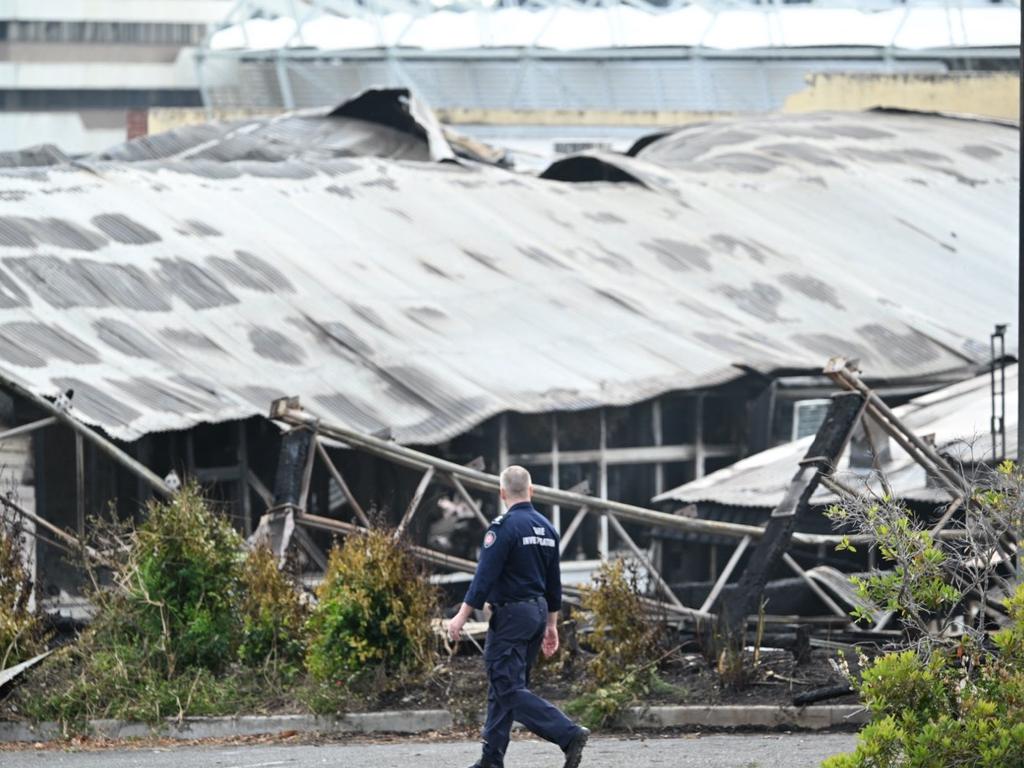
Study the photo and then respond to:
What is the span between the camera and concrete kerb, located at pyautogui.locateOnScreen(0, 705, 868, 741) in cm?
1283

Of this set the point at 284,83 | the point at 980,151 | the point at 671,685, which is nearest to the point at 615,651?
the point at 671,685

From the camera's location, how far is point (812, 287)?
27.2 metres

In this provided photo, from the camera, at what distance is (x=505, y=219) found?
2708 centimetres

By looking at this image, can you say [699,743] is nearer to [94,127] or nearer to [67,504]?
[67,504]

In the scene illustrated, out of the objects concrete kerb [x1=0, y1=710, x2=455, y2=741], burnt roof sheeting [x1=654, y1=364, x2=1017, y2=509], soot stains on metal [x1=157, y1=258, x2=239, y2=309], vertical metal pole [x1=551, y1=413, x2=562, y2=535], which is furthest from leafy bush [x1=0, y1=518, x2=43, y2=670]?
vertical metal pole [x1=551, y1=413, x2=562, y2=535]

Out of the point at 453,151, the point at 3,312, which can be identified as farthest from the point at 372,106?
the point at 3,312

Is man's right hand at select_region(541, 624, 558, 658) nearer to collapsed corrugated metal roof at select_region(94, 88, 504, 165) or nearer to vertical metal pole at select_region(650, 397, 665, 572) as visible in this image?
vertical metal pole at select_region(650, 397, 665, 572)

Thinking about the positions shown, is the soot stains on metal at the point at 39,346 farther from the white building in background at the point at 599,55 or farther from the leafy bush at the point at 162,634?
the white building in background at the point at 599,55

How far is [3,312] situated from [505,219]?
9.67 meters

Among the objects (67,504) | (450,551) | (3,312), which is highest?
(3,312)

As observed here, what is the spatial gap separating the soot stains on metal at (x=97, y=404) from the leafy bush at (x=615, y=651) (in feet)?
17.3

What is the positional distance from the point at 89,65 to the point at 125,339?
56.8 metres

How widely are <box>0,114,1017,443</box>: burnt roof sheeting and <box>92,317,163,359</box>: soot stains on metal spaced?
29mm

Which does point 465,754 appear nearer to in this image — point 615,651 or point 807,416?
point 615,651
